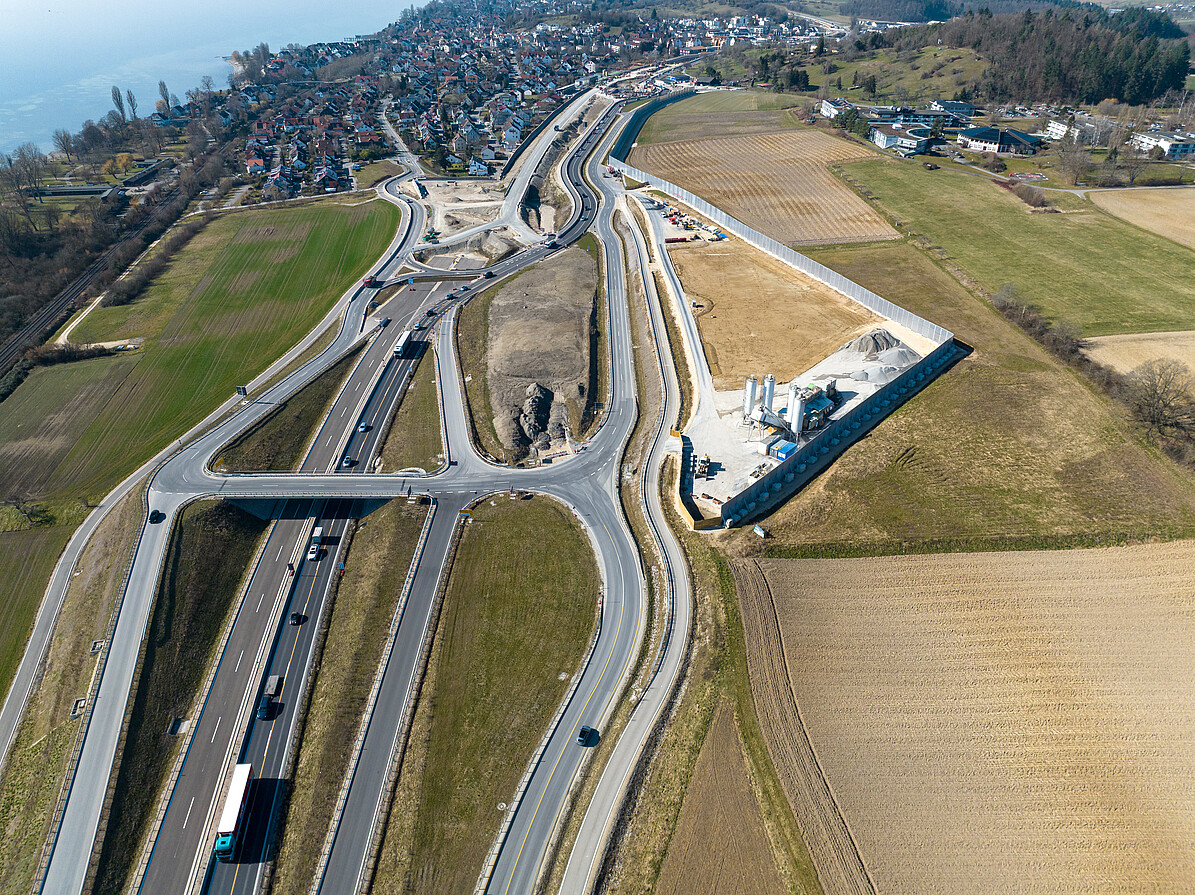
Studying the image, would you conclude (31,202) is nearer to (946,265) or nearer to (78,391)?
(78,391)

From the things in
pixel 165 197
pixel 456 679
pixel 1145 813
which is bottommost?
pixel 1145 813

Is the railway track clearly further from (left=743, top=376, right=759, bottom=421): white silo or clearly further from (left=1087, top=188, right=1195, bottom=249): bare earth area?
(left=1087, top=188, right=1195, bottom=249): bare earth area

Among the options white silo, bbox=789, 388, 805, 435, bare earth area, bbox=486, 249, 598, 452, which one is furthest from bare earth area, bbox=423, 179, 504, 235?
white silo, bbox=789, 388, 805, 435

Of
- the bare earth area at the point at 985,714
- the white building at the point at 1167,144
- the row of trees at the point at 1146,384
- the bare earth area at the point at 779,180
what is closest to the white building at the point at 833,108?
the bare earth area at the point at 779,180

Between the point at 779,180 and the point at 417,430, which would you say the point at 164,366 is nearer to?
the point at 417,430

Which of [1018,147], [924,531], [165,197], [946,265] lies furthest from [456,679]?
[1018,147]

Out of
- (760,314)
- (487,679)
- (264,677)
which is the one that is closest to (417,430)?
(264,677)

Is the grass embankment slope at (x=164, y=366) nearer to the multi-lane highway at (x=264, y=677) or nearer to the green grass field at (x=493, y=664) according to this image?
the multi-lane highway at (x=264, y=677)
